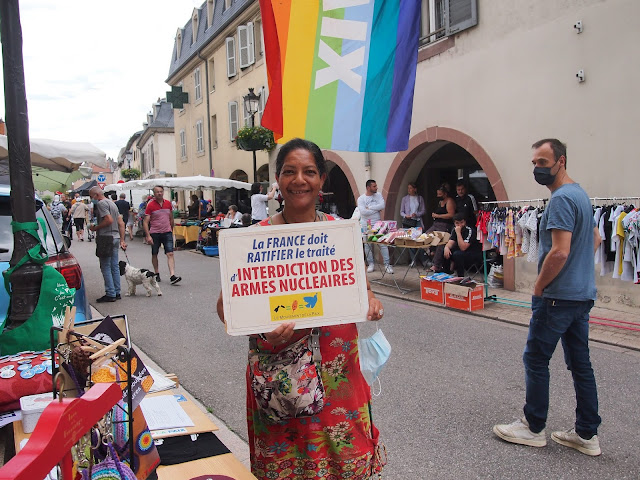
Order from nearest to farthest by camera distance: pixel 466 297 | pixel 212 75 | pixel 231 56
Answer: pixel 466 297, pixel 231 56, pixel 212 75

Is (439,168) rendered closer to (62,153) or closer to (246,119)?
(62,153)

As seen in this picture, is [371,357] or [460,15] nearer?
[371,357]

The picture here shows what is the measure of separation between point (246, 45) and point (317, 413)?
1965cm

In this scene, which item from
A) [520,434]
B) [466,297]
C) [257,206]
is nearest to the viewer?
[520,434]

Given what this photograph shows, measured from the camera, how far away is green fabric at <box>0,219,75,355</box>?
3098 millimetres

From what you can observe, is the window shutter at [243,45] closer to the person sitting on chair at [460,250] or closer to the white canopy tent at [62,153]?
the white canopy tent at [62,153]

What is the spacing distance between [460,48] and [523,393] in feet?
23.8

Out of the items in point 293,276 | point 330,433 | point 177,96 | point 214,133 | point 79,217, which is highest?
point 177,96

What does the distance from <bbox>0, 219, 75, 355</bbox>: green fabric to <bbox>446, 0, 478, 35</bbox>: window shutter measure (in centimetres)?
851

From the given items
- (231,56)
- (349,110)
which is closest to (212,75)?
(231,56)

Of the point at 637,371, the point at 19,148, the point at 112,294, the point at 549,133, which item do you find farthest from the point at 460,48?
the point at 19,148

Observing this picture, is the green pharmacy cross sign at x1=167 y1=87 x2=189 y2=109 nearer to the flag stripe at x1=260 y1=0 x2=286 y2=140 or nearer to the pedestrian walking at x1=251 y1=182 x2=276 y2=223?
the pedestrian walking at x1=251 y1=182 x2=276 y2=223

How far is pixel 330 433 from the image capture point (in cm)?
189

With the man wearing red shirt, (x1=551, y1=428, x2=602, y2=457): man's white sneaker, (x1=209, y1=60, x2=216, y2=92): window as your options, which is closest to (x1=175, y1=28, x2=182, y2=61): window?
(x1=209, y1=60, x2=216, y2=92): window
